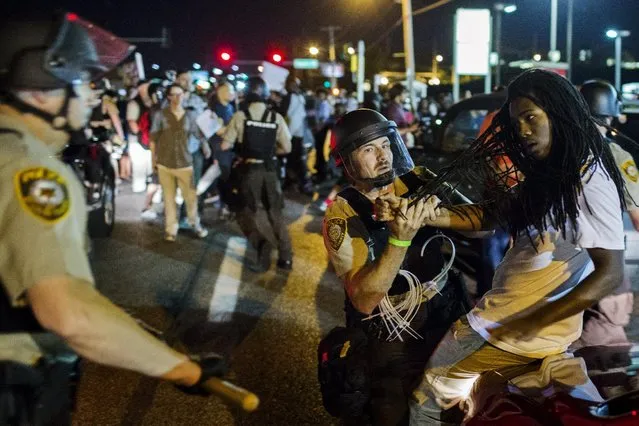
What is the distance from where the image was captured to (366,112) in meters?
2.93

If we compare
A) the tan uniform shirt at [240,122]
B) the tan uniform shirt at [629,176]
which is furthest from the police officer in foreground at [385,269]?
the tan uniform shirt at [240,122]

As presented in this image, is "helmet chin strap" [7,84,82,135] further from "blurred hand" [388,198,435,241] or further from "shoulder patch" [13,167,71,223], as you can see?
"blurred hand" [388,198,435,241]

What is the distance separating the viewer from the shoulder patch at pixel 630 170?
3717 millimetres

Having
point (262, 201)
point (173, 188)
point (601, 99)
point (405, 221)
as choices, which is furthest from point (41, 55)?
point (173, 188)

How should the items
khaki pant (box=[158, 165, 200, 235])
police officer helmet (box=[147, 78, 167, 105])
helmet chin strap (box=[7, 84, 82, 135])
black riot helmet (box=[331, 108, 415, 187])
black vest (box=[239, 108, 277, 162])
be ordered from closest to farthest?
1. helmet chin strap (box=[7, 84, 82, 135])
2. black riot helmet (box=[331, 108, 415, 187])
3. black vest (box=[239, 108, 277, 162])
4. khaki pant (box=[158, 165, 200, 235])
5. police officer helmet (box=[147, 78, 167, 105])

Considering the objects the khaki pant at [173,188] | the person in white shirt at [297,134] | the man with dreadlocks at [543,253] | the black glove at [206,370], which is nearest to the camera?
the black glove at [206,370]

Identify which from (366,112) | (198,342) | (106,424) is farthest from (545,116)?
(198,342)

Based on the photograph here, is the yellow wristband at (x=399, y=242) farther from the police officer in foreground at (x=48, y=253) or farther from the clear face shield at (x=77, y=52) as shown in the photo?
the clear face shield at (x=77, y=52)

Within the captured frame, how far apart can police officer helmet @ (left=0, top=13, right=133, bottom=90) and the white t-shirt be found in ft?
5.13

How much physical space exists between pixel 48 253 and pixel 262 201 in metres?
5.87

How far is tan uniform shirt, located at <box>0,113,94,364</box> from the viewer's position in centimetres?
160

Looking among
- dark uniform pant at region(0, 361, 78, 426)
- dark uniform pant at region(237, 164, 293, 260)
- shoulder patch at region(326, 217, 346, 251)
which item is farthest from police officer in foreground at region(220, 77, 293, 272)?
dark uniform pant at region(0, 361, 78, 426)

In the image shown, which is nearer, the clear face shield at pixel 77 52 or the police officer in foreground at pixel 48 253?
the police officer in foreground at pixel 48 253

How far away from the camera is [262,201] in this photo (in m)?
7.47
